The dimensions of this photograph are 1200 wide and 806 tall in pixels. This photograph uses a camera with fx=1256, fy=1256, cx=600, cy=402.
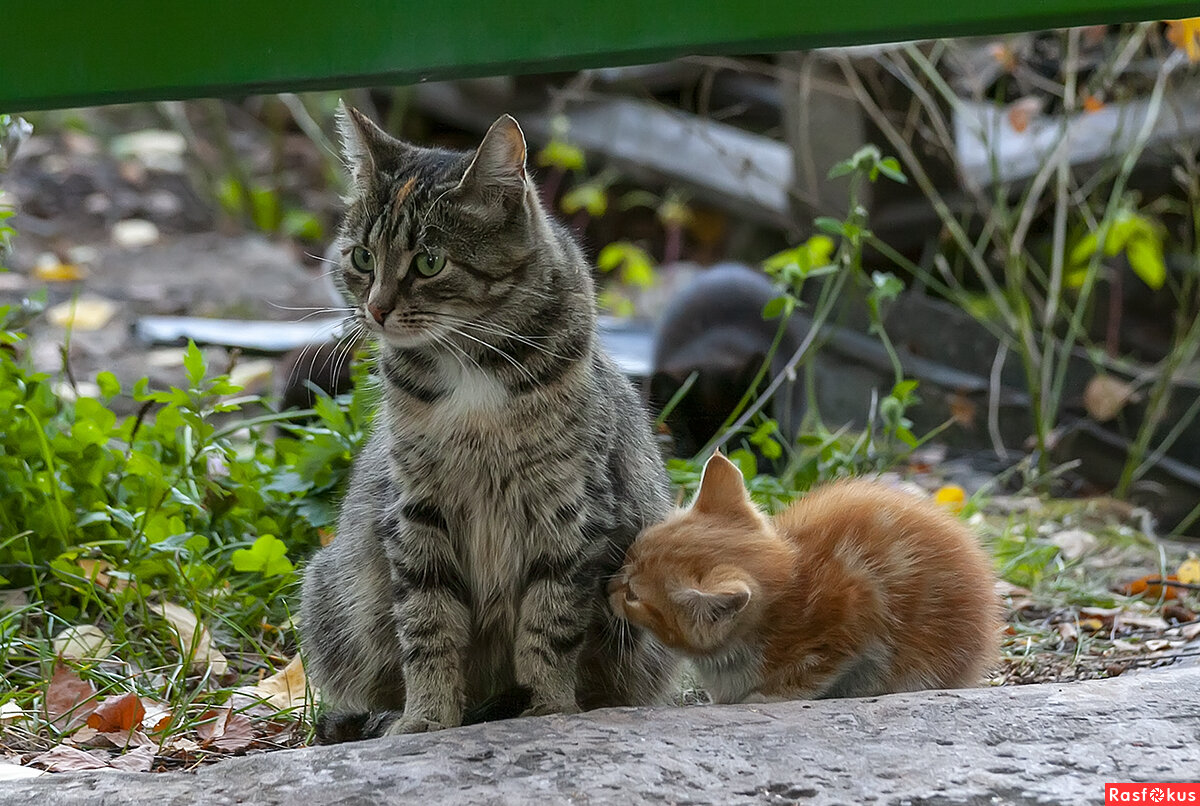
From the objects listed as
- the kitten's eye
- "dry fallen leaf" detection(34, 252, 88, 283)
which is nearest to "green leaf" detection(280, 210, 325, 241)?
"dry fallen leaf" detection(34, 252, 88, 283)

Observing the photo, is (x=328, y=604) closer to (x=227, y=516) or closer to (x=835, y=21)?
(x=227, y=516)

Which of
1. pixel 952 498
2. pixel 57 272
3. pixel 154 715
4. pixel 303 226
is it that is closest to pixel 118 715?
pixel 154 715

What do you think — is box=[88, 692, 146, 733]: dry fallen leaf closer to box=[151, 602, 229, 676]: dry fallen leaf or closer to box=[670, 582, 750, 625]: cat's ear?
box=[151, 602, 229, 676]: dry fallen leaf

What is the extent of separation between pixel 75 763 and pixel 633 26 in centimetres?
185

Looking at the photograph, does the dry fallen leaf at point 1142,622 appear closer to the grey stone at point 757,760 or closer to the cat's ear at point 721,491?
the grey stone at point 757,760

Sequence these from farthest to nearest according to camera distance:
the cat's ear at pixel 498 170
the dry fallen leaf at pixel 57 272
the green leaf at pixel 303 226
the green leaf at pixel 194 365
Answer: the green leaf at pixel 303 226 → the dry fallen leaf at pixel 57 272 → the green leaf at pixel 194 365 → the cat's ear at pixel 498 170

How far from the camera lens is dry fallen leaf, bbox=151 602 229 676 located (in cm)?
315

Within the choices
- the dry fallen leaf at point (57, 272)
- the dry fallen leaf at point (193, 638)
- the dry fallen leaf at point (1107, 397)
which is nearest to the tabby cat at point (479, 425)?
the dry fallen leaf at point (193, 638)

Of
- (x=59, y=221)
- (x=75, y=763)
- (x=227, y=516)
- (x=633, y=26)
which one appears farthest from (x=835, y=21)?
(x=59, y=221)

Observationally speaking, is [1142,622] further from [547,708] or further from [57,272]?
[57,272]

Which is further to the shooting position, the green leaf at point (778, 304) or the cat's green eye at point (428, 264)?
the green leaf at point (778, 304)

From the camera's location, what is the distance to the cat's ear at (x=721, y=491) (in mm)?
2865

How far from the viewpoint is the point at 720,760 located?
2.19 metres

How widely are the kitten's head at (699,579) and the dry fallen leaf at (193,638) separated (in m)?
1.12
